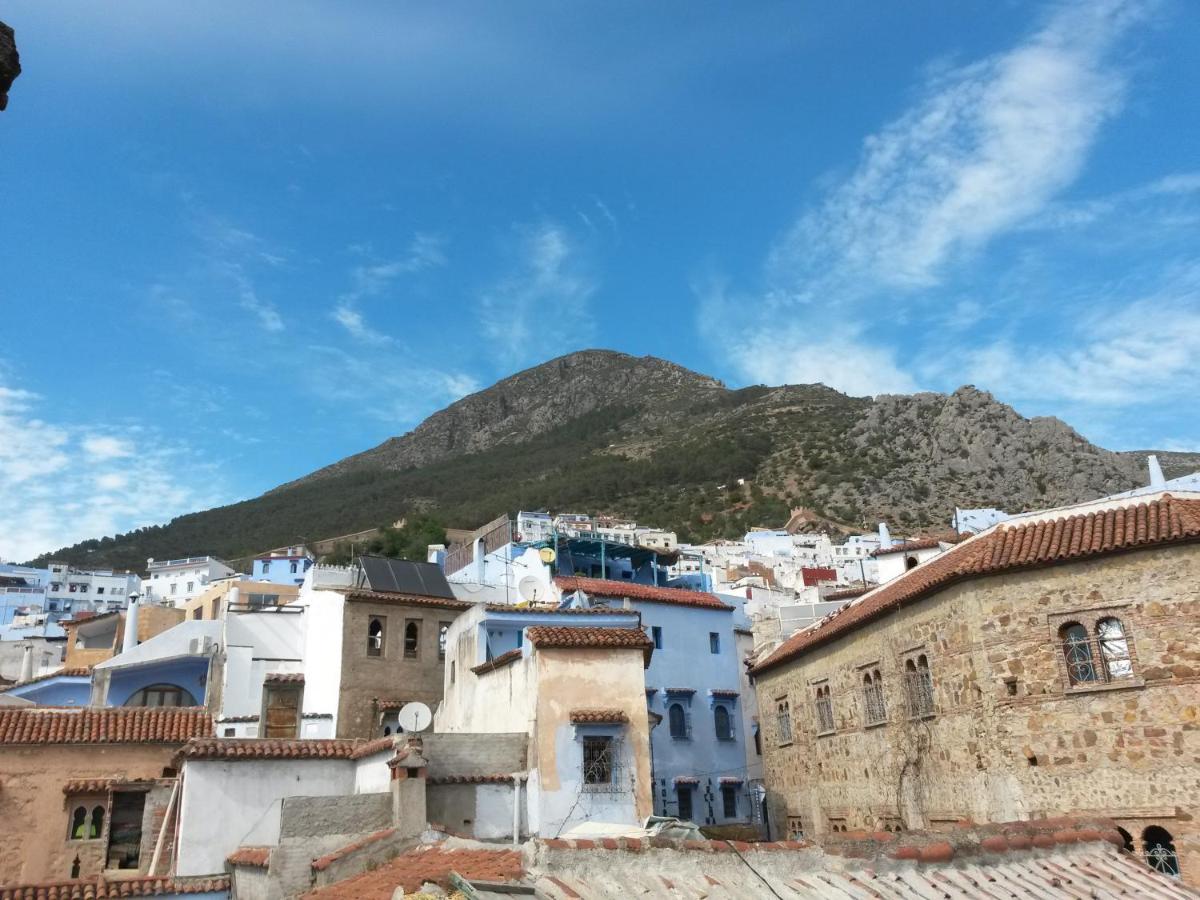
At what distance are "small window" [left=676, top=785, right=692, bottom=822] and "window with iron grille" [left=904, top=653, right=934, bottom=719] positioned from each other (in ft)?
45.0

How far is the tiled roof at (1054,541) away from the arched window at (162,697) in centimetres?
2638

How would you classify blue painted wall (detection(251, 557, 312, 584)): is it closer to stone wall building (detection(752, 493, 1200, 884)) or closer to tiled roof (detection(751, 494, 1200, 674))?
stone wall building (detection(752, 493, 1200, 884))

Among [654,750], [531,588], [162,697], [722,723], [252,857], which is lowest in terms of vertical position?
[252,857]

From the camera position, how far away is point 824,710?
2616 centimetres

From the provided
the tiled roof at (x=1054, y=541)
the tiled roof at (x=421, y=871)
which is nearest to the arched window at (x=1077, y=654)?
the tiled roof at (x=1054, y=541)

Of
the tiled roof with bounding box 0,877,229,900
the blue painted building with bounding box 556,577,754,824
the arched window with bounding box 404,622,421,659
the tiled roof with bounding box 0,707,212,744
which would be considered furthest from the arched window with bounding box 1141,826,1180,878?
the tiled roof with bounding box 0,707,212,744

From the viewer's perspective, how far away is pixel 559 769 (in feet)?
66.5

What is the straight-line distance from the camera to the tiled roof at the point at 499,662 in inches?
910

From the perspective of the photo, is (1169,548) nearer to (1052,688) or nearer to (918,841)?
(1052,688)

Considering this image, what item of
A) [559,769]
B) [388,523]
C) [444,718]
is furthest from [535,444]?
[559,769]

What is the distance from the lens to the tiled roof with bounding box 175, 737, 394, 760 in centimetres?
2034

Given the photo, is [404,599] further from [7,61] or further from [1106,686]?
[7,61]

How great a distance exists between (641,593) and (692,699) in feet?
14.4

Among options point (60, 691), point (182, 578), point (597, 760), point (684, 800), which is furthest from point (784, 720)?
point (182, 578)
